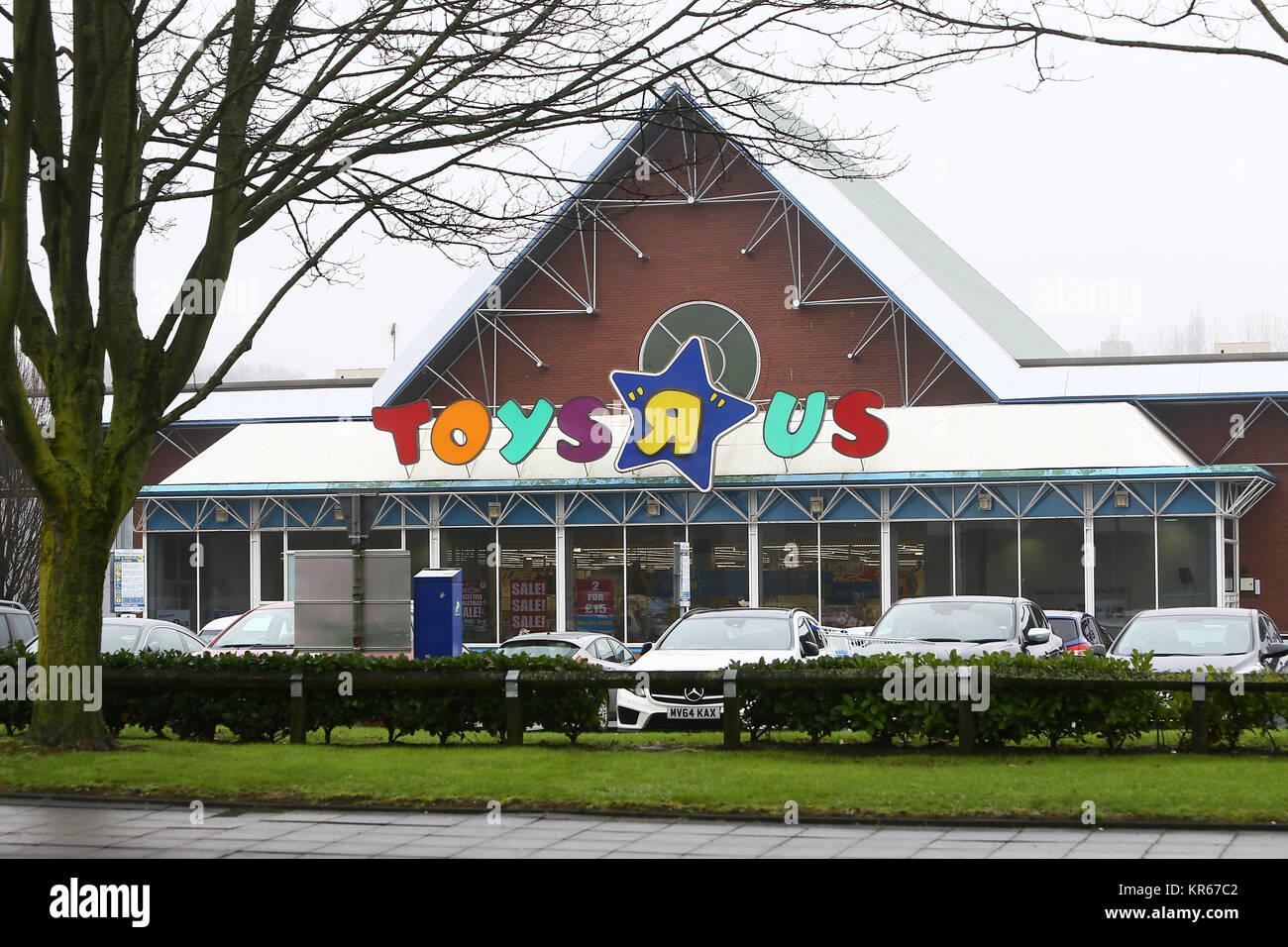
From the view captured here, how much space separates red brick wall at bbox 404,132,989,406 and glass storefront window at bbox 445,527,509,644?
15.9 ft

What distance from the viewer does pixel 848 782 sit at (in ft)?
36.3

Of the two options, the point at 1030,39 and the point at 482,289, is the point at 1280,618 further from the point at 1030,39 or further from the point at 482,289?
the point at 1030,39

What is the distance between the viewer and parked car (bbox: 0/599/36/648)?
1758 centimetres

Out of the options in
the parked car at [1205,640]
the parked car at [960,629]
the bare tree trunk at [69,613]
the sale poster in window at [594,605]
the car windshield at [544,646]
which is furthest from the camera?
the sale poster in window at [594,605]

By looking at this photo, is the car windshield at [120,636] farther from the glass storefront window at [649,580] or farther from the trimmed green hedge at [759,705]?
the glass storefront window at [649,580]

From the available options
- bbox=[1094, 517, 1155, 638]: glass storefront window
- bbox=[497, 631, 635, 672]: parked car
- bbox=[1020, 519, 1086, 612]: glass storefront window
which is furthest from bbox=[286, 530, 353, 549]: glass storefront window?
bbox=[1094, 517, 1155, 638]: glass storefront window

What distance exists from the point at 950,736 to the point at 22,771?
309 inches

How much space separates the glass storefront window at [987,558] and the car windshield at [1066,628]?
29.3 ft

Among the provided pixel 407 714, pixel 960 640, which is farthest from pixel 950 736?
pixel 407 714

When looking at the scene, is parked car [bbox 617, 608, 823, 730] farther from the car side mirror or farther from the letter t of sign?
the letter t of sign

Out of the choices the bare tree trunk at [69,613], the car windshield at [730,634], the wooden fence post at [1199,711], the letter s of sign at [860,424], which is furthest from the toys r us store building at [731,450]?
the wooden fence post at [1199,711]

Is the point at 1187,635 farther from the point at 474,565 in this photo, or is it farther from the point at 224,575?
the point at 224,575

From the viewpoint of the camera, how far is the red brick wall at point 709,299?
3525 centimetres

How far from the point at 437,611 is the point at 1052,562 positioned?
51.4 feet
